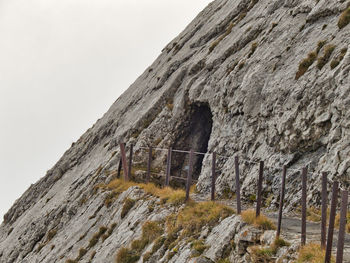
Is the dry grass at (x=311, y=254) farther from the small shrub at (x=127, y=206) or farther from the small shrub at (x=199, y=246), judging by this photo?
the small shrub at (x=127, y=206)

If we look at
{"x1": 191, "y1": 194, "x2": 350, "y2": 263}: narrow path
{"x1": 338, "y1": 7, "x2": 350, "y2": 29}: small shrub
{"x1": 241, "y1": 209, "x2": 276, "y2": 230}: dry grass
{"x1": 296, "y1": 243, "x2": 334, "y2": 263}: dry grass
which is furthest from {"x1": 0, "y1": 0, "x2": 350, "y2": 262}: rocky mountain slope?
{"x1": 296, "y1": 243, "x2": 334, "y2": 263}: dry grass

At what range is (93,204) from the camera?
1080 inches

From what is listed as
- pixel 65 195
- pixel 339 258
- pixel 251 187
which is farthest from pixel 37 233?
pixel 339 258

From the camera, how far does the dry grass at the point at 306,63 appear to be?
21.3 m

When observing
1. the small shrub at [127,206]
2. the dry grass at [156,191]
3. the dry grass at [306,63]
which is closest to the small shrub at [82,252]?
Result: the small shrub at [127,206]

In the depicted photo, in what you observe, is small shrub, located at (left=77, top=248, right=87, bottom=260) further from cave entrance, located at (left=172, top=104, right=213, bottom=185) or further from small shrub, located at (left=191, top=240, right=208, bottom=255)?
cave entrance, located at (left=172, top=104, right=213, bottom=185)

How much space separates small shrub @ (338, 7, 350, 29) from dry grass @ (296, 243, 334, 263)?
13.9m

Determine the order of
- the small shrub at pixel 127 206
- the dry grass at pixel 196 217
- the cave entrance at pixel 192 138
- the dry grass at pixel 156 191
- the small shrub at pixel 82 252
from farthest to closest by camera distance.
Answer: the cave entrance at pixel 192 138, the small shrub at pixel 127 206, the small shrub at pixel 82 252, the dry grass at pixel 156 191, the dry grass at pixel 196 217

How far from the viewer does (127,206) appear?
900 inches

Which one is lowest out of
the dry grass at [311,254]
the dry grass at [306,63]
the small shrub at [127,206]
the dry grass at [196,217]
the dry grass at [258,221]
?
the small shrub at [127,206]

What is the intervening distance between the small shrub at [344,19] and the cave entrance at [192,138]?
12710mm

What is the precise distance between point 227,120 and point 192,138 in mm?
6527

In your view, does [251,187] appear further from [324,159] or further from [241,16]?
[241,16]

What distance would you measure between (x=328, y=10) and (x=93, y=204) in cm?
1904
